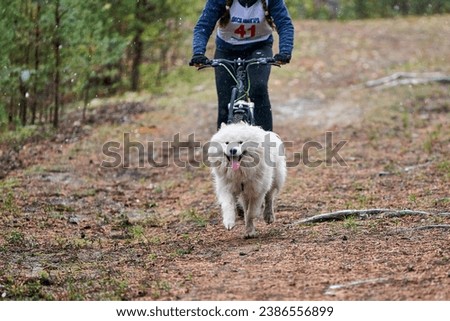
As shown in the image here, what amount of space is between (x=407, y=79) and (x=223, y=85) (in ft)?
35.6

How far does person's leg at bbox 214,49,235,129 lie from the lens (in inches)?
298

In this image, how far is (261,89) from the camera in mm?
7566

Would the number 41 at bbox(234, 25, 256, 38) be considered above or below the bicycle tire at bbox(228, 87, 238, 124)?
above

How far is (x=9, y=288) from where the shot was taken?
17.8ft

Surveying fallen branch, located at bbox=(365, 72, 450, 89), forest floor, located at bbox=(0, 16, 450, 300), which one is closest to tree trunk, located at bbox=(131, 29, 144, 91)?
forest floor, located at bbox=(0, 16, 450, 300)

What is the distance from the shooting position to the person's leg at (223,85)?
7.57 meters

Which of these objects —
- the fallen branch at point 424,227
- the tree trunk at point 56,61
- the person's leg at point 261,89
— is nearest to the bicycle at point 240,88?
the person's leg at point 261,89

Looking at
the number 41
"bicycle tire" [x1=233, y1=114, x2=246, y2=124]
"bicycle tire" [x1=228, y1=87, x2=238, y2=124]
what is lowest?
"bicycle tire" [x1=233, y1=114, x2=246, y2=124]

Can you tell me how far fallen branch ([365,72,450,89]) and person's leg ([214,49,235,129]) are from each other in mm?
10080

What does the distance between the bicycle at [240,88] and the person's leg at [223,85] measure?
169 mm

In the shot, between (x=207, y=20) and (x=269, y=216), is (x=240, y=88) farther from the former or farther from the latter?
(x=269, y=216)

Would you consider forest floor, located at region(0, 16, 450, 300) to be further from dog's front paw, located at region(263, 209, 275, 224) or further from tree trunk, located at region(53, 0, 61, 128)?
tree trunk, located at region(53, 0, 61, 128)

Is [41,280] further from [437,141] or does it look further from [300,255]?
[437,141]
